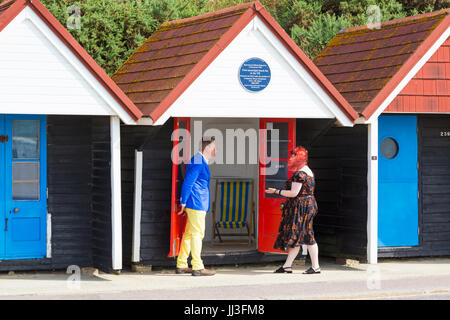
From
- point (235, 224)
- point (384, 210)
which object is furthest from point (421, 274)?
point (235, 224)

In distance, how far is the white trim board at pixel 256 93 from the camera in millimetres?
11844

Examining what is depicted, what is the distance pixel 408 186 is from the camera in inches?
544

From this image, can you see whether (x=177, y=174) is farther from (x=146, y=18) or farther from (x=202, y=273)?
(x=146, y=18)

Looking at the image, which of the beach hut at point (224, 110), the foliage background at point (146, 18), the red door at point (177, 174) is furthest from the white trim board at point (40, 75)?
the foliage background at point (146, 18)

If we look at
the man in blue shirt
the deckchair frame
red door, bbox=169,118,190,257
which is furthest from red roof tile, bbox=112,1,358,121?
the deckchair frame

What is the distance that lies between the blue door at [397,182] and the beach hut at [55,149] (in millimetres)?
4502

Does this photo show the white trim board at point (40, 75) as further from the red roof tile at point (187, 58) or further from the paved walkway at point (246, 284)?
the paved walkway at point (246, 284)

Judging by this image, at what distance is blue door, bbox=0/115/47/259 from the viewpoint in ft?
38.9

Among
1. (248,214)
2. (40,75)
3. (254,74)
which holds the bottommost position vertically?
(248,214)

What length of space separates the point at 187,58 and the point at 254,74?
3.33ft

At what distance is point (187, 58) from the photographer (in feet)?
40.2

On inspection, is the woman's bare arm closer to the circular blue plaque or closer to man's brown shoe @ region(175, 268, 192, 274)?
the circular blue plaque

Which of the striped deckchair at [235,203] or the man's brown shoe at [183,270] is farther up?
the striped deckchair at [235,203]
